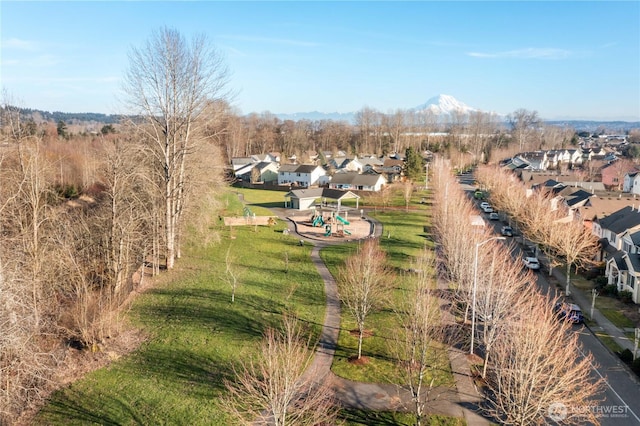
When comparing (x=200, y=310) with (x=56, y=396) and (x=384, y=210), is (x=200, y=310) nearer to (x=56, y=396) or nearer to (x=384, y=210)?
(x=56, y=396)

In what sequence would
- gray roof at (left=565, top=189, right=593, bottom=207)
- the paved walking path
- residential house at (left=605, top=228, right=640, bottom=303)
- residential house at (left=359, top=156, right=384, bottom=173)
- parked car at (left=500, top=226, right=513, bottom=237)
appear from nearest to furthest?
the paved walking path < residential house at (left=605, top=228, right=640, bottom=303) < parked car at (left=500, top=226, right=513, bottom=237) < gray roof at (left=565, top=189, right=593, bottom=207) < residential house at (left=359, top=156, right=384, bottom=173)

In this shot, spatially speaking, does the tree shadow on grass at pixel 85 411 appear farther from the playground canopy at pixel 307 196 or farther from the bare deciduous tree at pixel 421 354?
the playground canopy at pixel 307 196

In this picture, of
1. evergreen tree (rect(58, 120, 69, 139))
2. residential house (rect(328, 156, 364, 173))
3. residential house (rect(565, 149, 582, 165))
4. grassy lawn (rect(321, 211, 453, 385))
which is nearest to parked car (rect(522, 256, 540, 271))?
grassy lawn (rect(321, 211, 453, 385))

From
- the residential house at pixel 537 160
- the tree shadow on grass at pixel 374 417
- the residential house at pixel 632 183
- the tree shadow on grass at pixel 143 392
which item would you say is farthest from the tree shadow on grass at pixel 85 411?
the residential house at pixel 537 160

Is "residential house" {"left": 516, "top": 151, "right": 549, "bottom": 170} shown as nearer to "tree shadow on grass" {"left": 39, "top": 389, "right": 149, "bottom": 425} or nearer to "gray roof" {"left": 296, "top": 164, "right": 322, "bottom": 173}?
"gray roof" {"left": 296, "top": 164, "right": 322, "bottom": 173}

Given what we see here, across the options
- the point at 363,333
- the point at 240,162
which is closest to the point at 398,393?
the point at 363,333

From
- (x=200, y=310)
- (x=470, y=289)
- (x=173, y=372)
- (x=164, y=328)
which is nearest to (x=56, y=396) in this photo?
(x=173, y=372)
